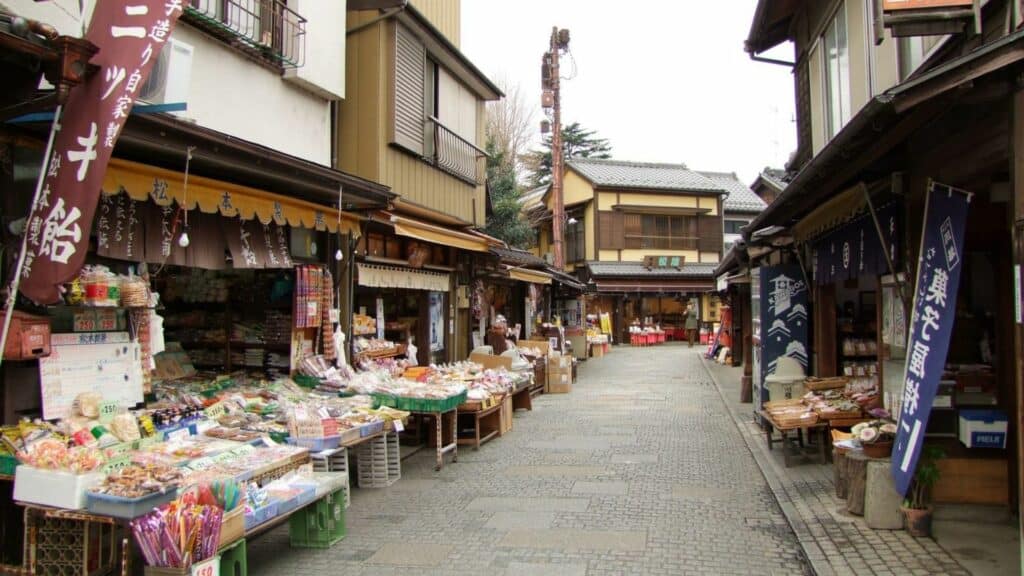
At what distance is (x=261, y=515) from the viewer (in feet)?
17.0

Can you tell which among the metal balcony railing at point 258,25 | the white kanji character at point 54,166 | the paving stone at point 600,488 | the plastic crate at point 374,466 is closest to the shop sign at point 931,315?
the paving stone at point 600,488

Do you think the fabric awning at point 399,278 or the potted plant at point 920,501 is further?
the fabric awning at point 399,278

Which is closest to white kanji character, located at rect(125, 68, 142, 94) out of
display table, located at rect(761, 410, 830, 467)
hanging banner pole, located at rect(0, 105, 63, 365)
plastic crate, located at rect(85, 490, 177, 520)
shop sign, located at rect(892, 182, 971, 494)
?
hanging banner pole, located at rect(0, 105, 63, 365)

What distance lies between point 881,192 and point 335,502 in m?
6.49

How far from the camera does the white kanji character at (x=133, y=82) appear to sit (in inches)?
167

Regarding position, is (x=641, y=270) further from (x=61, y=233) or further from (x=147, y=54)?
(x=61, y=233)

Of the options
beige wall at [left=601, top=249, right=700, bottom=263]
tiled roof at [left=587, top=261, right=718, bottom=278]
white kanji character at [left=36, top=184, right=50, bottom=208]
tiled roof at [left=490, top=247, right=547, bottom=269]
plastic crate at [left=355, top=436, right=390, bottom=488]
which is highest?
beige wall at [left=601, top=249, right=700, bottom=263]

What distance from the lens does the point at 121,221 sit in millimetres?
6094

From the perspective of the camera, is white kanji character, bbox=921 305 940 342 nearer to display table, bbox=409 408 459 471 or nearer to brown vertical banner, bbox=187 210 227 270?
display table, bbox=409 408 459 471

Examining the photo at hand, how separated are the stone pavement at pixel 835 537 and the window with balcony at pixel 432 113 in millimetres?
7753

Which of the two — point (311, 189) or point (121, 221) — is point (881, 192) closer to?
point (311, 189)

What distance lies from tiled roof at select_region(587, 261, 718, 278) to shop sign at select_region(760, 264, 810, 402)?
23.8 meters

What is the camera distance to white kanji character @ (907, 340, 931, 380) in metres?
5.47

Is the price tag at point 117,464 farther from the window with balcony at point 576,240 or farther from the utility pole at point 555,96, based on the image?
the window with balcony at point 576,240
